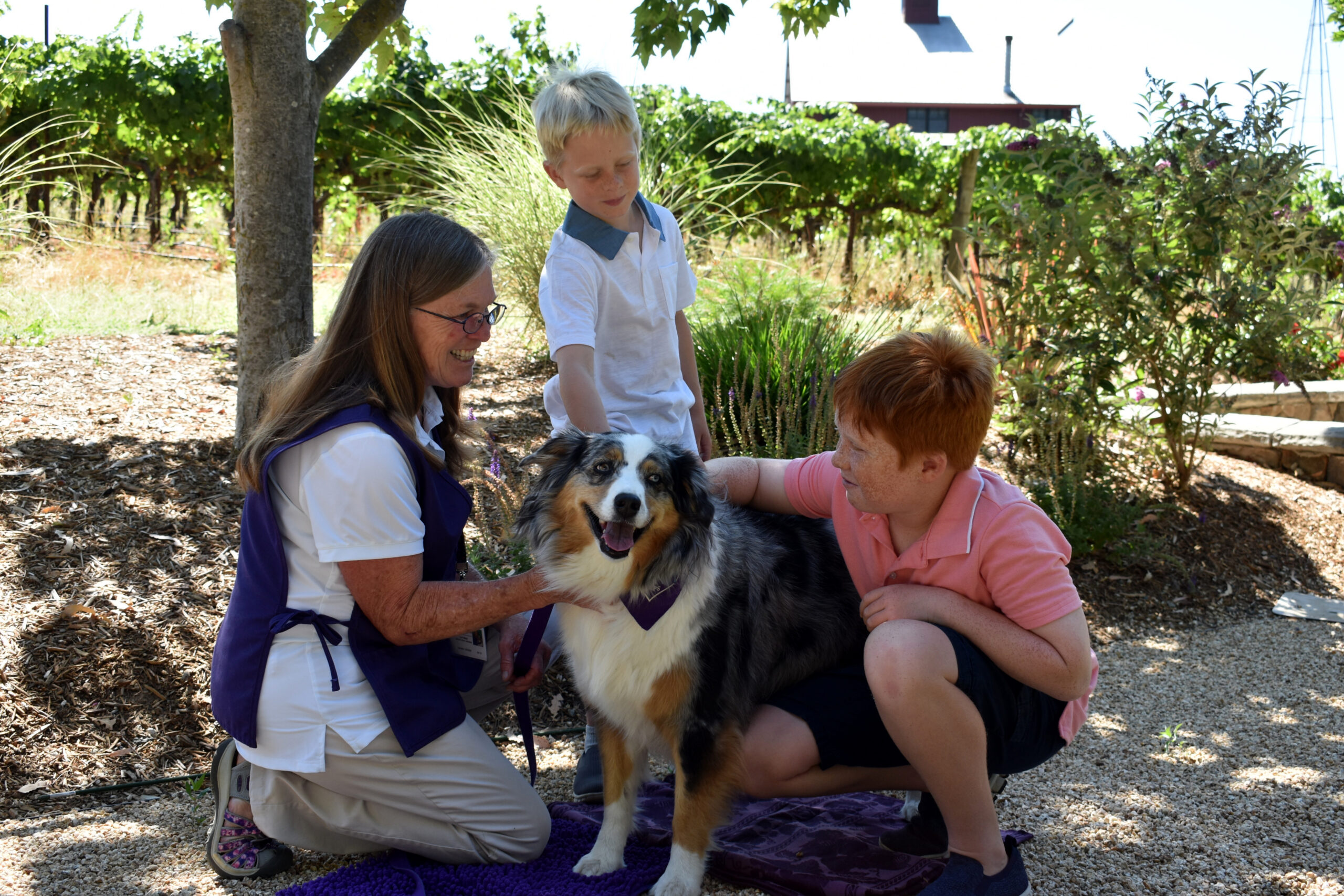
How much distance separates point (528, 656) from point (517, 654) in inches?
1.7

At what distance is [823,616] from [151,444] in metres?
3.73

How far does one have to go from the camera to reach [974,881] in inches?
92.8

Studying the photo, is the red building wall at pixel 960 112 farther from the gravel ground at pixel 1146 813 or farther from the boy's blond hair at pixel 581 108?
the boy's blond hair at pixel 581 108

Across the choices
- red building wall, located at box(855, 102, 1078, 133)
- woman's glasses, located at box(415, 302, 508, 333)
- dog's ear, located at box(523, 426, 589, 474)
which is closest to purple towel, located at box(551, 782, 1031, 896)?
dog's ear, located at box(523, 426, 589, 474)

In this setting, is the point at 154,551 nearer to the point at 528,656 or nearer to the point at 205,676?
the point at 205,676

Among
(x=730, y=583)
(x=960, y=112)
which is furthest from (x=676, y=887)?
(x=960, y=112)

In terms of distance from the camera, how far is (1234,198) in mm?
5332

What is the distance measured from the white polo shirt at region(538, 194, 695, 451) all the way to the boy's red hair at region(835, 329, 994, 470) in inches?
29.2

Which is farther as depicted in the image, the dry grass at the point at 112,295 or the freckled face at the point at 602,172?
the dry grass at the point at 112,295

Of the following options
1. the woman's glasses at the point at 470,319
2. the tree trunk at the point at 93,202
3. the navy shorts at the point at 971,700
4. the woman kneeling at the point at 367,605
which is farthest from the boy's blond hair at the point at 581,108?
the tree trunk at the point at 93,202

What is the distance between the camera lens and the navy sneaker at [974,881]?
233 centimetres

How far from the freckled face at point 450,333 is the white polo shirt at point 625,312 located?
0.83 ft

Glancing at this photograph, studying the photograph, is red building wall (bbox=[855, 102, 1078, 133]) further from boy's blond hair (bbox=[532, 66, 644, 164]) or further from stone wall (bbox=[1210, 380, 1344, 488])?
boy's blond hair (bbox=[532, 66, 644, 164])

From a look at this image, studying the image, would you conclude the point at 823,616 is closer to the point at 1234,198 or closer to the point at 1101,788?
the point at 1101,788
